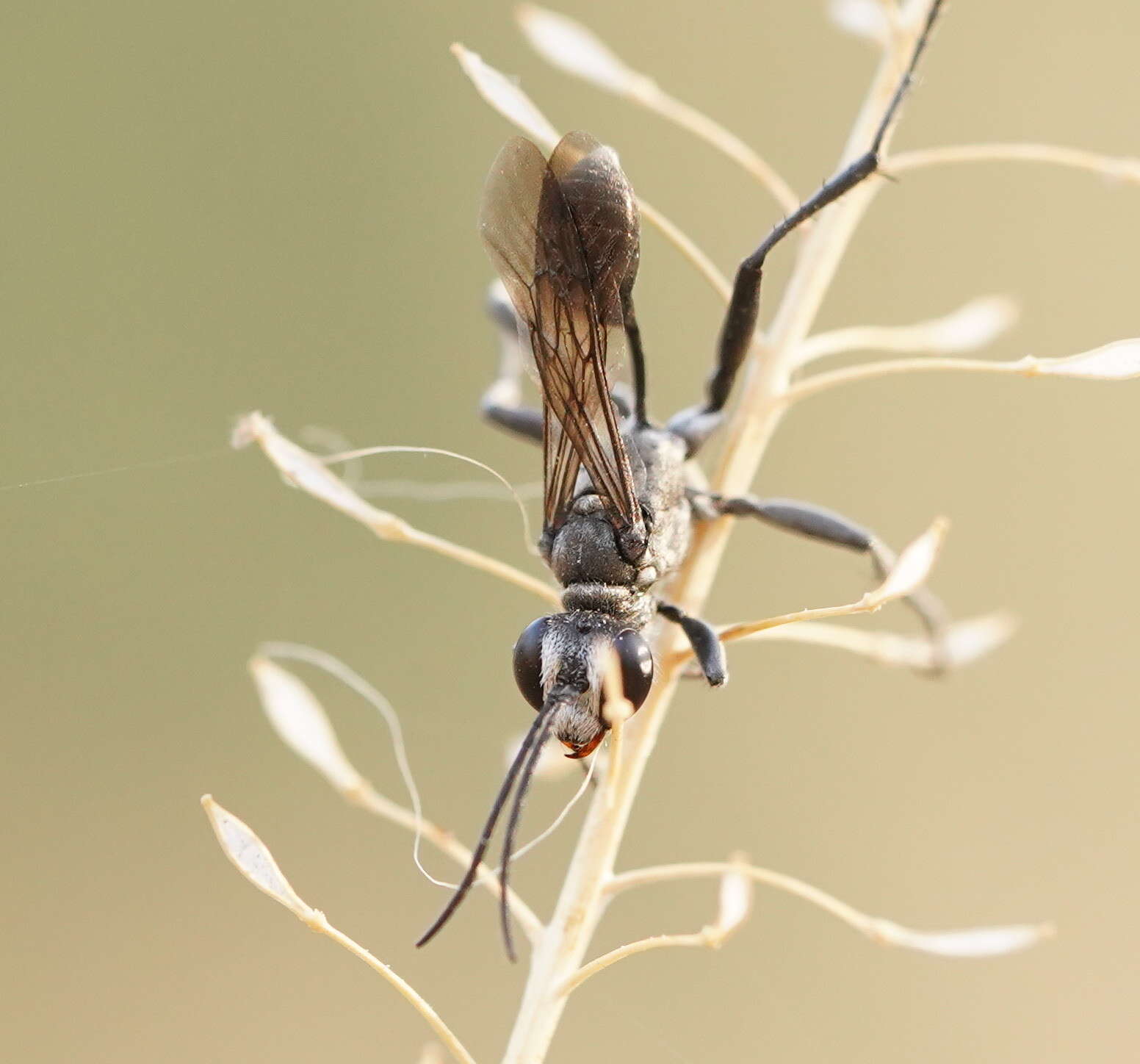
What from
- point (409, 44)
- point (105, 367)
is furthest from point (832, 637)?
point (409, 44)

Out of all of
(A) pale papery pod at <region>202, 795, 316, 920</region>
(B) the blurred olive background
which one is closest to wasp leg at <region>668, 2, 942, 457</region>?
(A) pale papery pod at <region>202, 795, 316, 920</region>

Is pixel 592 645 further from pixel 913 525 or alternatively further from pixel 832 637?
pixel 913 525

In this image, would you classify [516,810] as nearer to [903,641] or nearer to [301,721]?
[301,721]

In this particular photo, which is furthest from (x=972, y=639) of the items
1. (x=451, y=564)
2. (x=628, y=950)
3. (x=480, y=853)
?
(x=451, y=564)

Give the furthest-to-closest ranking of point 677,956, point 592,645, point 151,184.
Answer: point 151,184, point 677,956, point 592,645

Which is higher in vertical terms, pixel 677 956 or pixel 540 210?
pixel 540 210

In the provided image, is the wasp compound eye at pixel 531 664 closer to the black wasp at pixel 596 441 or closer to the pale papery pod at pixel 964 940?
the black wasp at pixel 596 441
